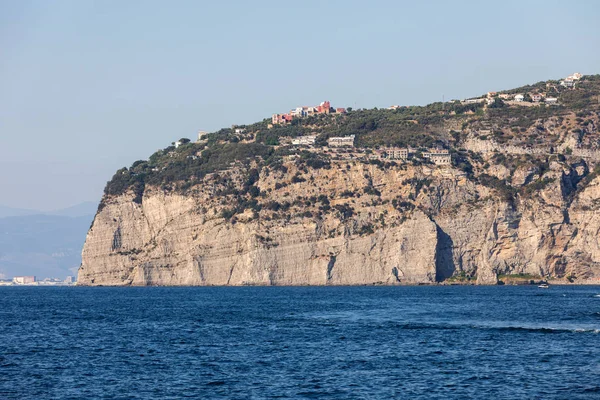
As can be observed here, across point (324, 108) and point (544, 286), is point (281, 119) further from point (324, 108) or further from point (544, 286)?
point (544, 286)

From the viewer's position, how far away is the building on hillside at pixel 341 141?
146000 mm

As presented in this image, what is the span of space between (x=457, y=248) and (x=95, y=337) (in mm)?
72070

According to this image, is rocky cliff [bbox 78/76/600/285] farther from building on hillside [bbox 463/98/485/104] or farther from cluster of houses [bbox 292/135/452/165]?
building on hillside [bbox 463/98/485/104]

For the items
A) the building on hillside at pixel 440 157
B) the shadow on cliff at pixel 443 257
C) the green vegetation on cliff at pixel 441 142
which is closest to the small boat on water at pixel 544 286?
the shadow on cliff at pixel 443 257

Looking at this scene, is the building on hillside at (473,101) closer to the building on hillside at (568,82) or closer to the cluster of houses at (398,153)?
the building on hillside at (568,82)

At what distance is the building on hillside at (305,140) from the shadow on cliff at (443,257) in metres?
38.3

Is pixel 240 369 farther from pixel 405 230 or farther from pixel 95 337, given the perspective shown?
pixel 405 230

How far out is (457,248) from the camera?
119 metres

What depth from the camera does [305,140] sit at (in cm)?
15475

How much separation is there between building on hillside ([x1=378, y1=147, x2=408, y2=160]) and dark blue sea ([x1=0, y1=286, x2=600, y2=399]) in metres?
56.9

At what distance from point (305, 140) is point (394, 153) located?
2392 centimetres

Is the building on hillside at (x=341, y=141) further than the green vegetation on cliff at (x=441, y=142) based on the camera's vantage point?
Yes

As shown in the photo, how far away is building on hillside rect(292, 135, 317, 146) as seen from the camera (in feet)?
500

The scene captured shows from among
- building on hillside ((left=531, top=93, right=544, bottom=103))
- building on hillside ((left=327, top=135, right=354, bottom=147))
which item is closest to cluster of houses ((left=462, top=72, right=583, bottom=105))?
building on hillside ((left=531, top=93, right=544, bottom=103))
